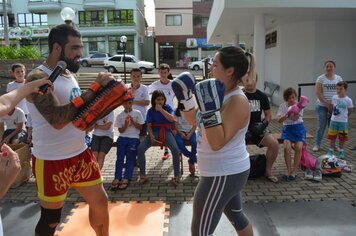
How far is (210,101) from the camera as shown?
209 cm

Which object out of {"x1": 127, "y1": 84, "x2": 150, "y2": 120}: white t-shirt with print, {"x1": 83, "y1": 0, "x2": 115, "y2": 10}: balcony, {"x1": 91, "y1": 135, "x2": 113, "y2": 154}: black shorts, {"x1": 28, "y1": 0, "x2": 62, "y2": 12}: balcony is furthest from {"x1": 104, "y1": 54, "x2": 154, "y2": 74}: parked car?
{"x1": 91, "y1": 135, "x2": 113, "y2": 154}: black shorts

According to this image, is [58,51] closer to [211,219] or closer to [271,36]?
[211,219]

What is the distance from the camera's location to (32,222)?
3725 millimetres

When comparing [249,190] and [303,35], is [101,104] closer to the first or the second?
[249,190]

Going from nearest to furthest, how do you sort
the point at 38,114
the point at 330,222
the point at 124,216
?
the point at 38,114 < the point at 330,222 < the point at 124,216

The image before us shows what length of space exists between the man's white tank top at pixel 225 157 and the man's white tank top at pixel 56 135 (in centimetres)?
98

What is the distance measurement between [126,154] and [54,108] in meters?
2.62

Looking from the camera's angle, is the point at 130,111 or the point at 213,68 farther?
the point at 130,111

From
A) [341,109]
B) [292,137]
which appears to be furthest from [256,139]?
[341,109]

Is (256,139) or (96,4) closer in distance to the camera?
(256,139)

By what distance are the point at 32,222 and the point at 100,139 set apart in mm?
1464

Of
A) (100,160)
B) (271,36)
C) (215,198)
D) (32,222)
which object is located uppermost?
(271,36)

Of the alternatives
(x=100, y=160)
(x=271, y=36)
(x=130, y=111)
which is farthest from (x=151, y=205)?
(x=271, y=36)

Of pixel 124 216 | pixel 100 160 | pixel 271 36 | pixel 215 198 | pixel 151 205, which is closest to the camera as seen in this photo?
pixel 215 198
